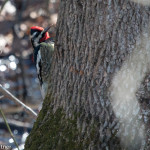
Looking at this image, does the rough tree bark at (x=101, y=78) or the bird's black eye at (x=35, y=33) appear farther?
the bird's black eye at (x=35, y=33)

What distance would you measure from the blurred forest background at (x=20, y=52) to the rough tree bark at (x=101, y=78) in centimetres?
415

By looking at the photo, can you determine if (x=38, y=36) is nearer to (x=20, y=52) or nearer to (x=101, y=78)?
(x=101, y=78)

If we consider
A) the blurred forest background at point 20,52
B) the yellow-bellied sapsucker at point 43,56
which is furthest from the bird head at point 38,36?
the blurred forest background at point 20,52

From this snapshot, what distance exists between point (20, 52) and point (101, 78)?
20.3 ft

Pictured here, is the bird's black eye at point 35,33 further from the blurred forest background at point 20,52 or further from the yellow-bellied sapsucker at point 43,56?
the blurred forest background at point 20,52

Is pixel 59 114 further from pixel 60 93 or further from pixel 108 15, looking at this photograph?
pixel 108 15

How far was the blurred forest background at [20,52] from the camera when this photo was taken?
7719mm

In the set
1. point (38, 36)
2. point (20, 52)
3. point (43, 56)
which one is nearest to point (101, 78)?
point (43, 56)

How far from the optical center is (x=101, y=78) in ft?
9.09

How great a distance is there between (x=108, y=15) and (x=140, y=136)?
856mm

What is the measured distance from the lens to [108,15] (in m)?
2.68

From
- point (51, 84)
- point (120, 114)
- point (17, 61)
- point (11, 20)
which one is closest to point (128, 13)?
point (120, 114)

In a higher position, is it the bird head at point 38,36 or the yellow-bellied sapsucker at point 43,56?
the bird head at point 38,36

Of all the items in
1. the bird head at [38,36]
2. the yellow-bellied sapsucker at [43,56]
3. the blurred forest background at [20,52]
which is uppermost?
the blurred forest background at [20,52]
